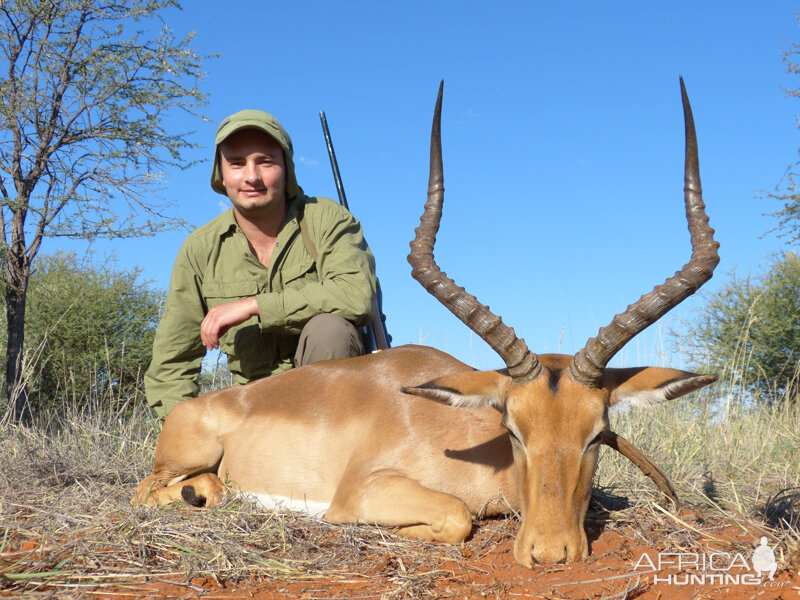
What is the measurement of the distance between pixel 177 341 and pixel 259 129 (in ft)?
6.11

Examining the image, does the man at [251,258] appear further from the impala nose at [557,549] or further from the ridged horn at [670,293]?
the impala nose at [557,549]

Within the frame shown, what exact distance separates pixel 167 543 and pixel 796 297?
1341 centimetres

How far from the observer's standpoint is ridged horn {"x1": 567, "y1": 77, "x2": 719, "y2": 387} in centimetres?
362

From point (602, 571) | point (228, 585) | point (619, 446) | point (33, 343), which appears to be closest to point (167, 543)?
point (228, 585)

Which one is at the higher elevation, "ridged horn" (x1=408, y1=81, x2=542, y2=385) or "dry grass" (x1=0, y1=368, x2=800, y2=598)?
"ridged horn" (x1=408, y1=81, x2=542, y2=385)

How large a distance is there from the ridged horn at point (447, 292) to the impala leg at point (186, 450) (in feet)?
6.67

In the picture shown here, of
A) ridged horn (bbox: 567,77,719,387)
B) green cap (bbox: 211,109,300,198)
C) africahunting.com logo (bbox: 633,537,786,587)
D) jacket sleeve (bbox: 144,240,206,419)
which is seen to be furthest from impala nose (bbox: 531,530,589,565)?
green cap (bbox: 211,109,300,198)

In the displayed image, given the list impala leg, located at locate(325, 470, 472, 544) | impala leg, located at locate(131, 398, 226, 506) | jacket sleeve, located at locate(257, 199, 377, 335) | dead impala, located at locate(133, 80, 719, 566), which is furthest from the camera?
jacket sleeve, located at locate(257, 199, 377, 335)

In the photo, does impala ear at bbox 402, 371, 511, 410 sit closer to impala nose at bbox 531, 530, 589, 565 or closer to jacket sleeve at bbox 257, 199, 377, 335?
impala nose at bbox 531, 530, 589, 565

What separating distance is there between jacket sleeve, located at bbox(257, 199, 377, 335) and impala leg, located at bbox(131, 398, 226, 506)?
82cm

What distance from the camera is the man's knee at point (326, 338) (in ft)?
18.1

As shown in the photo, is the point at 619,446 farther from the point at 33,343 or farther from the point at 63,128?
the point at 33,343

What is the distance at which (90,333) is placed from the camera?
503 inches

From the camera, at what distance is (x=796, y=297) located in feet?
45.3
